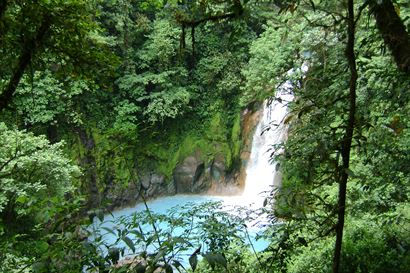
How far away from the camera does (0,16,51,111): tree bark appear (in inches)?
75.9

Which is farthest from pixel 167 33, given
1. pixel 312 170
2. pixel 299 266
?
pixel 312 170

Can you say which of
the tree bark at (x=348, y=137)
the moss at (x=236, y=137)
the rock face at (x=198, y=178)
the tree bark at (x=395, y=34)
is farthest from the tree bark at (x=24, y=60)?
the moss at (x=236, y=137)

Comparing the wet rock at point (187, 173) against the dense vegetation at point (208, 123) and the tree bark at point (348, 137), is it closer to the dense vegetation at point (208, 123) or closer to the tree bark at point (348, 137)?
the dense vegetation at point (208, 123)

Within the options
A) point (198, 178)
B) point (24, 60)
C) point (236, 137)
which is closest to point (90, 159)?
point (198, 178)

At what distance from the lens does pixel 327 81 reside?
2400mm

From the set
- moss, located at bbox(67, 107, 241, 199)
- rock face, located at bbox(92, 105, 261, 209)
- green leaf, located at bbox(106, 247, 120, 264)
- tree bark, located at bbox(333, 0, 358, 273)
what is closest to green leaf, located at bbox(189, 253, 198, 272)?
green leaf, located at bbox(106, 247, 120, 264)

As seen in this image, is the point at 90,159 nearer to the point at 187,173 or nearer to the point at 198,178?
the point at 187,173

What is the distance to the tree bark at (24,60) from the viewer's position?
6.33 ft

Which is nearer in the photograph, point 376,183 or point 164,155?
point 376,183

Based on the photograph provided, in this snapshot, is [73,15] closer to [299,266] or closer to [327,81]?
[327,81]

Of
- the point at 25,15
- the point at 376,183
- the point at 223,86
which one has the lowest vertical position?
the point at 376,183

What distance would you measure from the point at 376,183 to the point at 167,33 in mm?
9751

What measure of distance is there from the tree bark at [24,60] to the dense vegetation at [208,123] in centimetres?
1

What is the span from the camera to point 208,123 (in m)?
12.4
